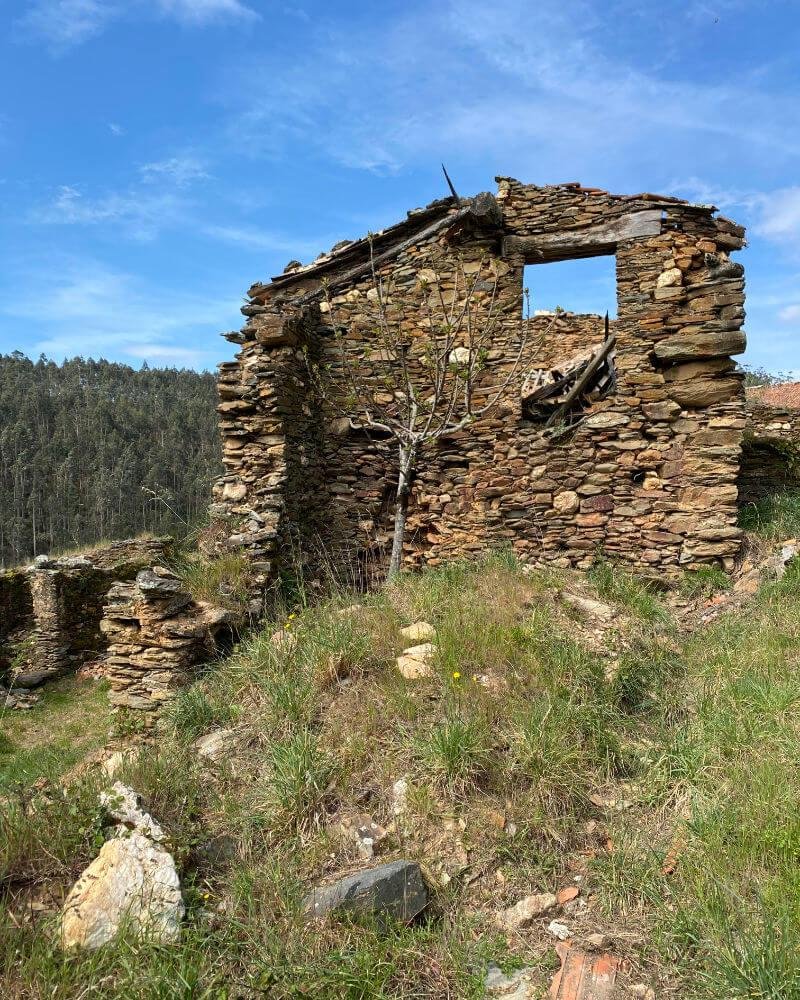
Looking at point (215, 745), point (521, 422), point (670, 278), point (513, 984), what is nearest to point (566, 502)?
point (521, 422)

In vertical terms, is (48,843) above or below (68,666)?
above

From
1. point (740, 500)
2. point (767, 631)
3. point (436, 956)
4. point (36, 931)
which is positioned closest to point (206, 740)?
point (36, 931)

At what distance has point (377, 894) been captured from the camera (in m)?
2.78

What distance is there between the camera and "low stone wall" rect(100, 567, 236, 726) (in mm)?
5211

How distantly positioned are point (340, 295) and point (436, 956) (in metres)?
7.76

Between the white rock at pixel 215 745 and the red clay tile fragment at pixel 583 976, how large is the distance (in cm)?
221

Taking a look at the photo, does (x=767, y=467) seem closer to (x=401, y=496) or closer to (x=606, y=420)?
(x=606, y=420)

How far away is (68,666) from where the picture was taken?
556 inches

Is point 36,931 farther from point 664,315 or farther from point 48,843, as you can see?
point 664,315

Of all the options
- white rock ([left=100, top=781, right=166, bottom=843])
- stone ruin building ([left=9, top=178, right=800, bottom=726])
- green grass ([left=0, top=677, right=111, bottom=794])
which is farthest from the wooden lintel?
green grass ([left=0, top=677, right=111, bottom=794])

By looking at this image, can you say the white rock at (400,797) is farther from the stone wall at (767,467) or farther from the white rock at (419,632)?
the stone wall at (767,467)

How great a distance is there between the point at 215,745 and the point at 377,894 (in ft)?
5.34

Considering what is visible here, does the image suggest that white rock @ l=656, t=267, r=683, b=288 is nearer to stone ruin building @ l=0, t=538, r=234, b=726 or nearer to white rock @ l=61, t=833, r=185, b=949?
stone ruin building @ l=0, t=538, r=234, b=726

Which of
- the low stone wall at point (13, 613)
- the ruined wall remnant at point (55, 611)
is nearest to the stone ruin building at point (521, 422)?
the ruined wall remnant at point (55, 611)
